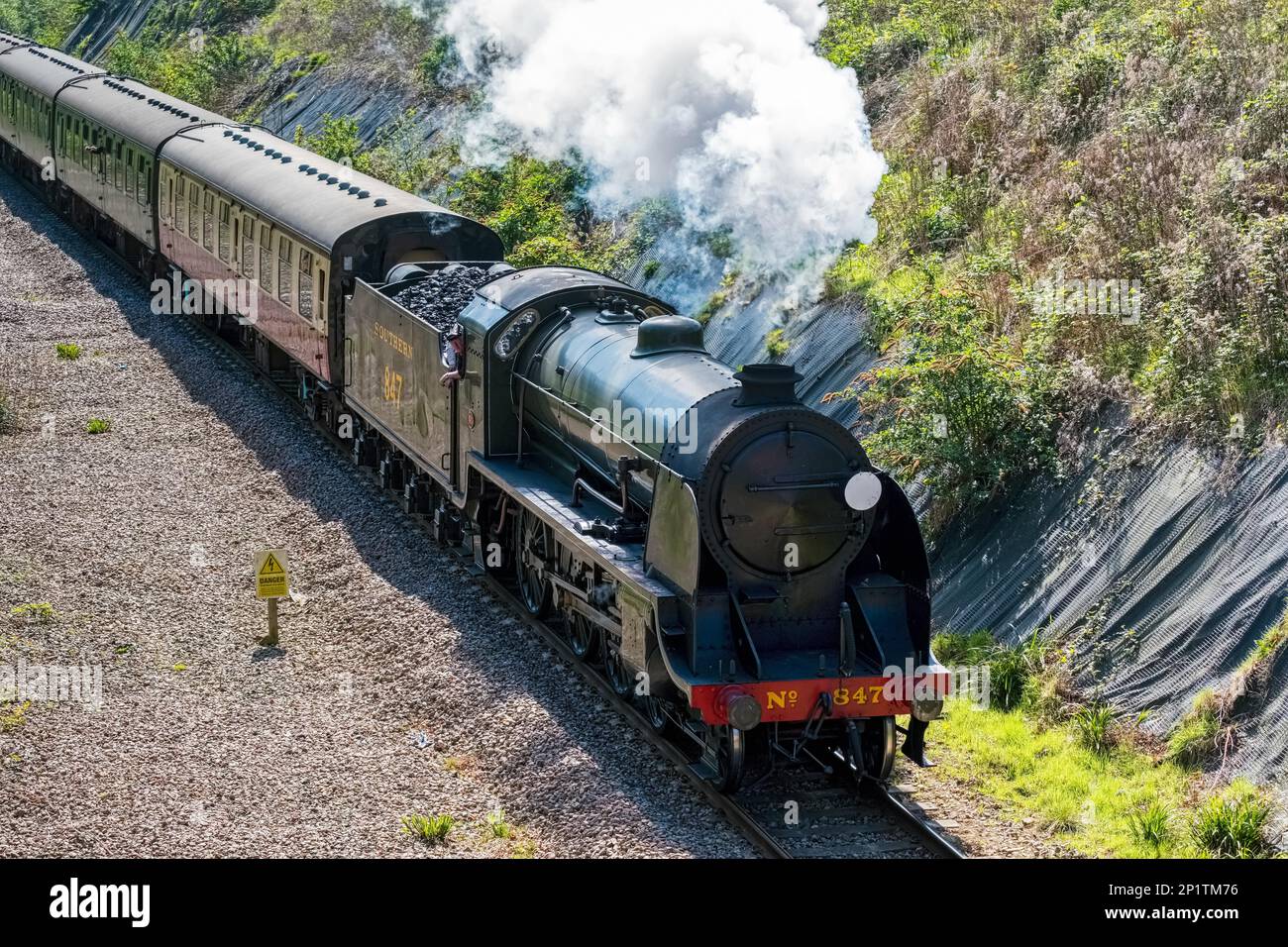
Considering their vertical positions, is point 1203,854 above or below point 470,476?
below

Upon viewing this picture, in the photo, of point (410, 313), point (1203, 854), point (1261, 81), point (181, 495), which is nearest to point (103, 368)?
→ point (181, 495)

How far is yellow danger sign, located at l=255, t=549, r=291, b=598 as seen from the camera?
527 inches

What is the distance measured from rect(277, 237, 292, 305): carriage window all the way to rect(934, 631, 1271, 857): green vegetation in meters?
9.80

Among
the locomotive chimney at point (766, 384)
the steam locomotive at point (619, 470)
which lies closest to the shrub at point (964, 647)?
the steam locomotive at point (619, 470)

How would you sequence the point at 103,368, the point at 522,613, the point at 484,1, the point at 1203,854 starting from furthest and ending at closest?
the point at 484,1 → the point at 103,368 → the point at 522,613 → the point at 1203,854


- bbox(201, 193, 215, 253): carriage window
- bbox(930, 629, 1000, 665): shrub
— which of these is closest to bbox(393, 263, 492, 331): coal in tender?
bbox(930, 629, 1000, 665): shrub

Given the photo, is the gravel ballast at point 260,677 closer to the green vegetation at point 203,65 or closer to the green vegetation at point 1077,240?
the green vegetation at point 1077,240

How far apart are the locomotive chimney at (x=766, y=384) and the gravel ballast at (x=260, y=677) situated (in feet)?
9.24

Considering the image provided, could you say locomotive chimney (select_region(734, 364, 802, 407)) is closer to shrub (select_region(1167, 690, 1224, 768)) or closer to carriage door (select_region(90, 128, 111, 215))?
shrub (select_region(1167, 690, 1224, 768))

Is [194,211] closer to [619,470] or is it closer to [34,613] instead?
[34,613]

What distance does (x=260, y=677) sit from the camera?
12773 mm

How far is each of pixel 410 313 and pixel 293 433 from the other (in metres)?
4.51
